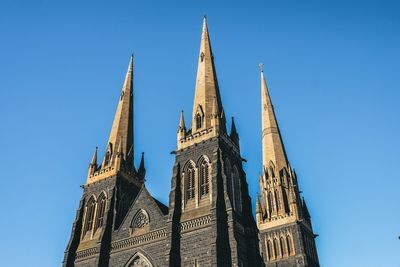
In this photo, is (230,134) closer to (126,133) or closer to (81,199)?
(126,133)

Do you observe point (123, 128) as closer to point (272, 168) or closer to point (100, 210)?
point (100, 210)

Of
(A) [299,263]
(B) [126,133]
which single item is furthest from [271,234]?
(B) [126,133]

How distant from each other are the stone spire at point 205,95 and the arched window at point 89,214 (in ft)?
35.1

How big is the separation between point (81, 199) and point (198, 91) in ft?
44.5

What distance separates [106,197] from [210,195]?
1050cm

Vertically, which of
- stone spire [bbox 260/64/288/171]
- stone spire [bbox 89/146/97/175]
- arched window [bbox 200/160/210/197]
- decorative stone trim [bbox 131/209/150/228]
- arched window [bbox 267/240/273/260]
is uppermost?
stone spire [bbox 260/64/288/171]

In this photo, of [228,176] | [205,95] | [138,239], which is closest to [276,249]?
[228,176]

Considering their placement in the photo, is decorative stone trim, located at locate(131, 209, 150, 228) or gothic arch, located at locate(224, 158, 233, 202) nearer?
gothic arch, located at locate(224, 158, 233, 202)

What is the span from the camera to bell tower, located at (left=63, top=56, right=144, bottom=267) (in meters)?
30.4

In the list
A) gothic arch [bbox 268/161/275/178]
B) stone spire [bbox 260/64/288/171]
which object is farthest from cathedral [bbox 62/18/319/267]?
stone spire [bbox 260/64/288/171]

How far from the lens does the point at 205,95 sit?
1299 inches

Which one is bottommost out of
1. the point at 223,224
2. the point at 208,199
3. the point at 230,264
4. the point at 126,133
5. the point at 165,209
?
the point at 230,264

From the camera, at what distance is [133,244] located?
2866 centimetres

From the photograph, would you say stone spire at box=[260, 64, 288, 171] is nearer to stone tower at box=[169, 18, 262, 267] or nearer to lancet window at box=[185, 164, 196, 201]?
stone tower at box=[169, 18, 262, 267]
